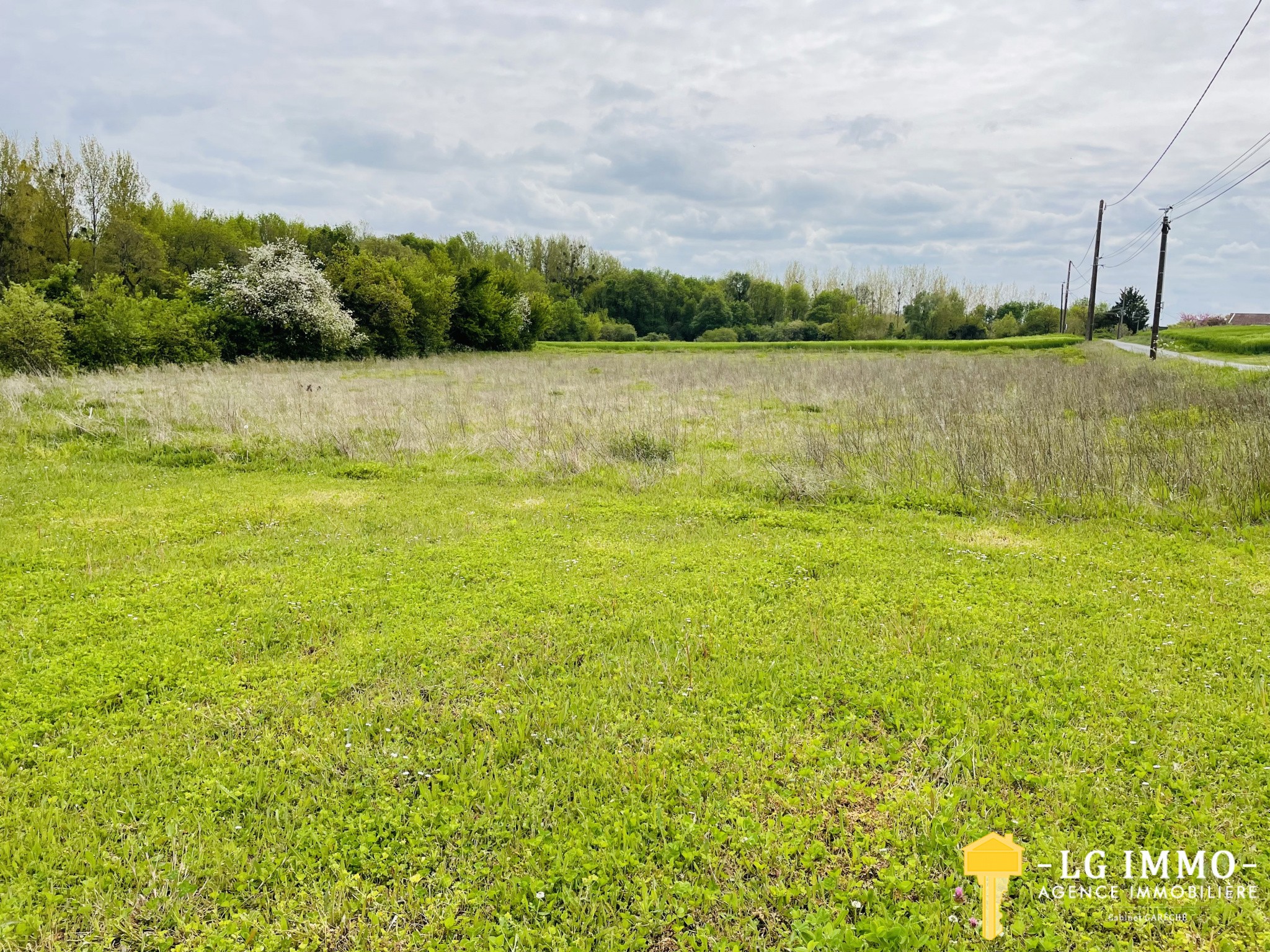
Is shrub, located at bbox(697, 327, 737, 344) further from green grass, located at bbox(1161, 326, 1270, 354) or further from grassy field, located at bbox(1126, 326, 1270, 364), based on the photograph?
green grass, located at bbox(1161, 326, 1270, 354)

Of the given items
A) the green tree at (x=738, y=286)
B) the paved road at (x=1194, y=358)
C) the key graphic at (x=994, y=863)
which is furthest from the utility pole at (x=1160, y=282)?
the green tree at (x=738, y=286)

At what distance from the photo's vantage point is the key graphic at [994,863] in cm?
270

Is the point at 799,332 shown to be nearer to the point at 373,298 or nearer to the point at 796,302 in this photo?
the point at 796,302

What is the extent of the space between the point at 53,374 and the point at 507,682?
2286 cm

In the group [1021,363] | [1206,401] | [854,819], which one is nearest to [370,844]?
[854,819]

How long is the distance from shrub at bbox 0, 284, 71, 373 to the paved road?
124 ft

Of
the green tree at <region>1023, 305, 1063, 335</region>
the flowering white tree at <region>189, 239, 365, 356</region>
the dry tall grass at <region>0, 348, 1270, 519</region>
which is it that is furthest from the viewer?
the green tree at <region>1023, 305, 1063, 335</region>

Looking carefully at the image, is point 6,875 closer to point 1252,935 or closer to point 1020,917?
point 1020,917

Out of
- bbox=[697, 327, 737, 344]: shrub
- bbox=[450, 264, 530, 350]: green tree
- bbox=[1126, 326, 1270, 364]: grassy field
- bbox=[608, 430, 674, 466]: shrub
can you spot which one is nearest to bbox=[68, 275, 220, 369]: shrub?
bbox=[450, 264, 530, 350]: green tree

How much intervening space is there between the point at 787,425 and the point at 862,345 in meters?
43.1

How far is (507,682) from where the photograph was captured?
14.2ft

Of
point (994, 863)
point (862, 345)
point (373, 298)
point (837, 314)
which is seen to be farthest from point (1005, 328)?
point (994, 863)

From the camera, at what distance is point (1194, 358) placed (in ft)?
99.7

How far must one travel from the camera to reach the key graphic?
8.84 feet
